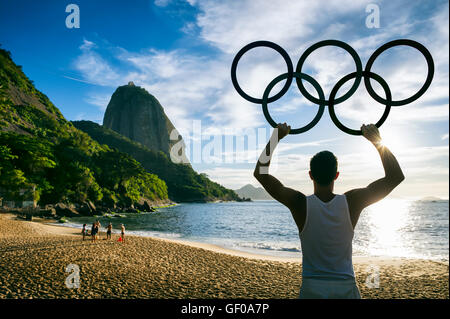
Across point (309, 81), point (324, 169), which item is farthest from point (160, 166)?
point (324, 169)

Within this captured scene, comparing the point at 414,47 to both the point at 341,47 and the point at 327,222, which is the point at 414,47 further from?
the point at 327,222

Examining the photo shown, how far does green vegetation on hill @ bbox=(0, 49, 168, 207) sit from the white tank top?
24599 mm

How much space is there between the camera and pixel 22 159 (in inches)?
1340

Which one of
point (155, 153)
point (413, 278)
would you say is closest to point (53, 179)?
point (413, 278)

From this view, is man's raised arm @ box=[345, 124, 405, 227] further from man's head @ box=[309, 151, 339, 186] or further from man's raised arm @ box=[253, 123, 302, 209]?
man's raised arm @ box=[253, 123, 302, 209]

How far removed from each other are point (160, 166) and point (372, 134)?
156 meters

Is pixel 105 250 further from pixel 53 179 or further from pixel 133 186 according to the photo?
pixel 133 186

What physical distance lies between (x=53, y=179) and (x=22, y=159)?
688 inches

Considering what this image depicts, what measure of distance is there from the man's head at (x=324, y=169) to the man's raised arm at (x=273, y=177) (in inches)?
8.8

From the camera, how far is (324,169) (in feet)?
7.53

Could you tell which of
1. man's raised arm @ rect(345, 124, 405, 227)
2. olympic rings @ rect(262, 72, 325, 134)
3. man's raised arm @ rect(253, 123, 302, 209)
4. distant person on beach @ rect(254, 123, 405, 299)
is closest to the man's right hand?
man's raised arm @ rect(345, 124, 405, 227)

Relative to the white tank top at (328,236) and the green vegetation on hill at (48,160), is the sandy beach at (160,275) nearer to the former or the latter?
the white tank top at (328,236)

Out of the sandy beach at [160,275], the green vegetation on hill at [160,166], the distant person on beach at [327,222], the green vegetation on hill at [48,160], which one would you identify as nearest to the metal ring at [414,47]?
the distant person on beach at [327,222]

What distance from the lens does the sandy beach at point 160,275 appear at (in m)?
9.52
